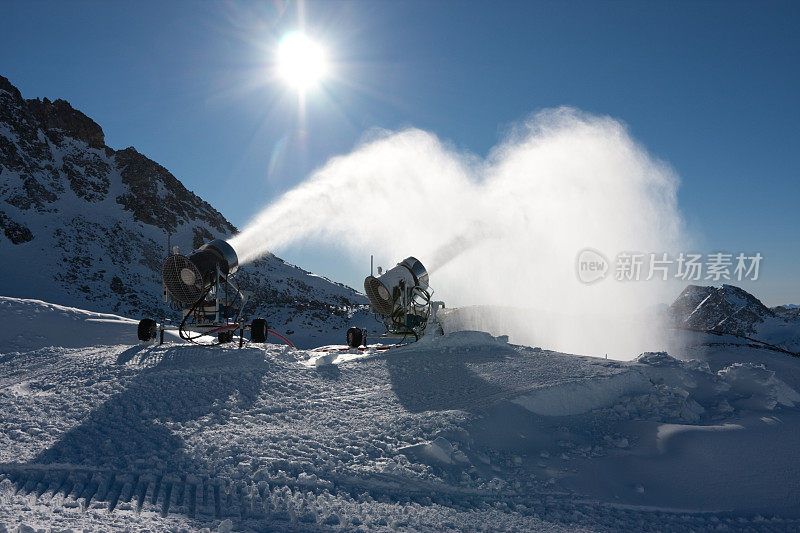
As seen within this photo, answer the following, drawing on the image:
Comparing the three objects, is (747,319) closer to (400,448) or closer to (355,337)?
(355,337)

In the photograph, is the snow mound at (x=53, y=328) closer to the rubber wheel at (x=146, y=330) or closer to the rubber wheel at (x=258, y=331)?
the rubber wheel at (x=146, y=330)

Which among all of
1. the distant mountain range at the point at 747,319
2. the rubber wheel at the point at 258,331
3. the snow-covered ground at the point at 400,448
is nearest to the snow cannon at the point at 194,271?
the rubber wheel at the point at 258,331

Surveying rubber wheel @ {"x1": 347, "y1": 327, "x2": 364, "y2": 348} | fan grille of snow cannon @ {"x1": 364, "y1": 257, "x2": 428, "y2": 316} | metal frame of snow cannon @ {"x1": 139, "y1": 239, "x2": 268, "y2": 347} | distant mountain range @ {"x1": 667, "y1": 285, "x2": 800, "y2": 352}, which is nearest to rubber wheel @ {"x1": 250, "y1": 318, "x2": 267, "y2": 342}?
metal frame of snow cannon @ {"x1": 139, "y1": 239, "x2": 268, "y2": 347}

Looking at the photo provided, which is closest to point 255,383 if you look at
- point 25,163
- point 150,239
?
point 150,239

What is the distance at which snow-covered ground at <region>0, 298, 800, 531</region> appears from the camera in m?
4.37

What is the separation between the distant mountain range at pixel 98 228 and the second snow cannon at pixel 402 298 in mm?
17142

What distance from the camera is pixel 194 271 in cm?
1384

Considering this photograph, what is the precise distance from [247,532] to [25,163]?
73.6m

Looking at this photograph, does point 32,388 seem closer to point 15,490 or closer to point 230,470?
point 15,490

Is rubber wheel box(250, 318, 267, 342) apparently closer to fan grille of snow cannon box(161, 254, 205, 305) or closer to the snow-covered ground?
fan grille of snow cannon box(161, 254, 205, 305)

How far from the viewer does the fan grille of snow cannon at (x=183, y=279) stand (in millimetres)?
13805

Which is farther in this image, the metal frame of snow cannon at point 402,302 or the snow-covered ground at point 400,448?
the metal frame of snow cannon at point 402,302

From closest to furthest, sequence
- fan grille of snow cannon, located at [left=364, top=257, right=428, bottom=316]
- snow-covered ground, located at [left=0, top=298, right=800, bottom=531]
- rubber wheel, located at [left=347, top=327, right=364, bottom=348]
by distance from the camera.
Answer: snow-covered ground, located at [left=0, top=298, right=800, bottom=531] < fan grille of snow cannon, located at [left=364, top=257, right=428, bottom=316] < rubber wheel, located at [left=347, top=327, right=364, bottom=348]

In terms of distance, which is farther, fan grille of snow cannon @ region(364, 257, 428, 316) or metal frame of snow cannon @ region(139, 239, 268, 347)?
fan grille of snow cannon @ region(364, 257, 428, 316)
